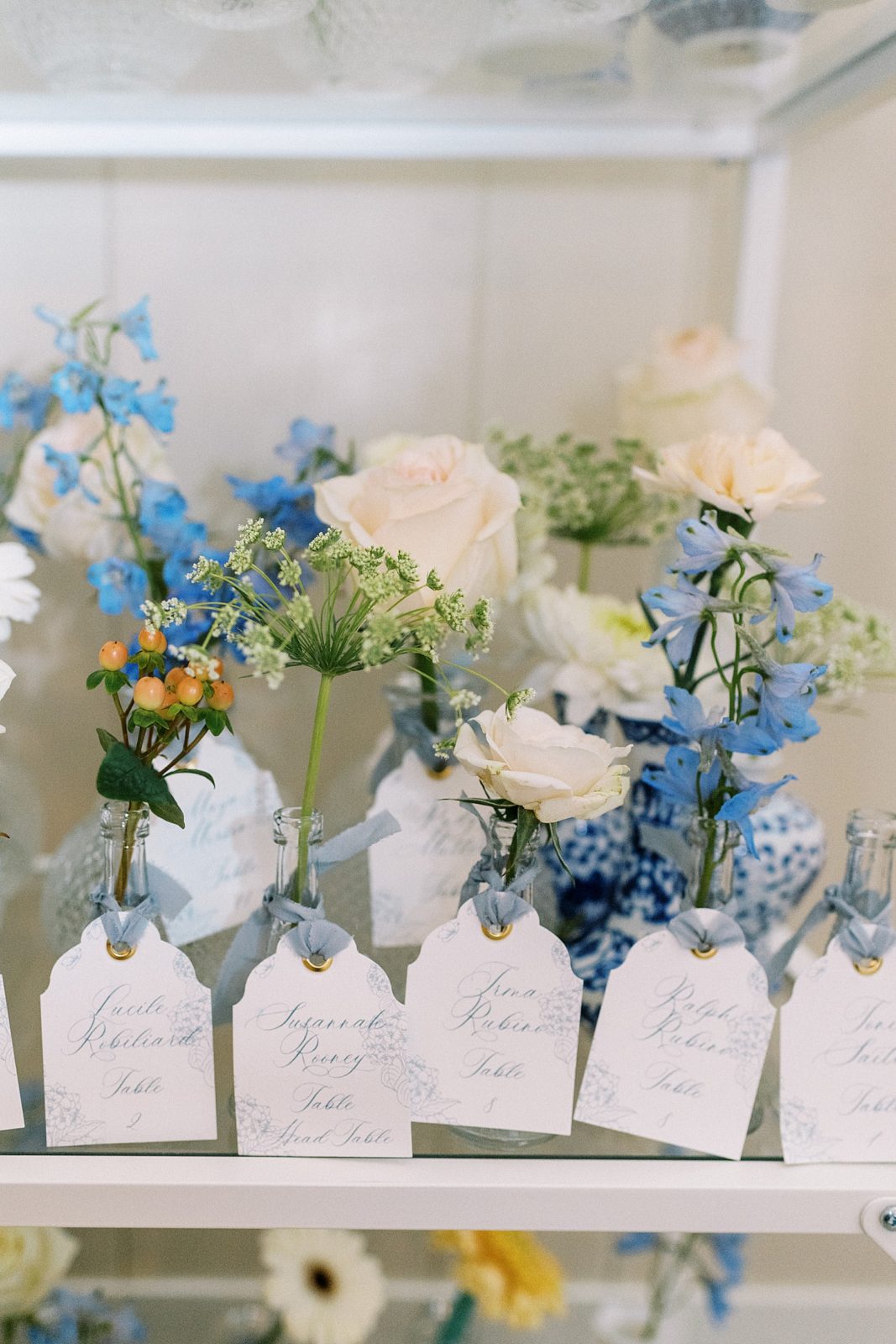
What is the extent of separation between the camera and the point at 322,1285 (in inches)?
39.7

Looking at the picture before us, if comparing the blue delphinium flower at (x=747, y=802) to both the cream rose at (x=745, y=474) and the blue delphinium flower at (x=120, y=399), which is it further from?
the blue delphinium flower at (x=120, y=399)

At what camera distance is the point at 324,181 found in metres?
1.03

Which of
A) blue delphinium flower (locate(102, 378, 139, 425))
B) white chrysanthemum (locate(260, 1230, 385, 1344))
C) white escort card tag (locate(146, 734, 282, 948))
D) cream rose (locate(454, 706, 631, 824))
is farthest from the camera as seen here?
white chrysanthemum (locate(260, 1230, 385, 1344))

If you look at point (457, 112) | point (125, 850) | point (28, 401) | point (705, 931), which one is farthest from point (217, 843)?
point (457, 112)

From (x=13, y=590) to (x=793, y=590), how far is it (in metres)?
0.44

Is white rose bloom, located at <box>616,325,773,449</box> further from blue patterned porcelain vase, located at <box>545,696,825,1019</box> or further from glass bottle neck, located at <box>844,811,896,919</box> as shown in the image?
glass bottle neck, located at <box>844,811,896,919</box>

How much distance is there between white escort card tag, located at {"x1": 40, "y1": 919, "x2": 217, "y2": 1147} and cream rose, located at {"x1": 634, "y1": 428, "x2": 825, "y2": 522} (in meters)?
0.40

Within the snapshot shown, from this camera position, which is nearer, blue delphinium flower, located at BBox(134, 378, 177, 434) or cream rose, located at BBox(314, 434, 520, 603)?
cream rose, located at BBox(314, 434, 520, 603)

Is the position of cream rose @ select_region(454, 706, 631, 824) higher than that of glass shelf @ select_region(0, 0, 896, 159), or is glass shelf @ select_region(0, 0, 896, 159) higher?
glass shelf @ select_region(0, 0, 896, 159)

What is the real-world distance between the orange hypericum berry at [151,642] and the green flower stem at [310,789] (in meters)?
0.09

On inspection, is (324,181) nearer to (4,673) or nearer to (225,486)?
(225,486)

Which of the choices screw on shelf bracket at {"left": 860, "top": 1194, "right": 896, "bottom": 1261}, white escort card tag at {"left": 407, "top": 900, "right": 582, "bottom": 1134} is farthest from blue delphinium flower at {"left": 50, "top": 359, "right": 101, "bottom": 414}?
screw on shelf bracket at {"left": 860, "top": 1194, "right": 896, "bottom": 1261}

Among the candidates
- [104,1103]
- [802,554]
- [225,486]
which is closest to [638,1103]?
[104,1103]

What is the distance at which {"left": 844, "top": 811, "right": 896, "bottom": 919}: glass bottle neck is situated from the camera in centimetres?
62
